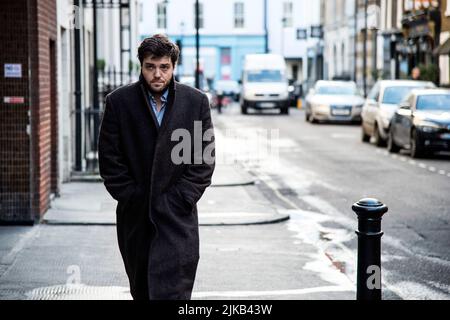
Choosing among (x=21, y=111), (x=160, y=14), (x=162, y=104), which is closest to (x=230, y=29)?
(x=160, y=14)

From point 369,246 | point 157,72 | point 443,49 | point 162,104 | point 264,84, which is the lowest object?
point 369,246

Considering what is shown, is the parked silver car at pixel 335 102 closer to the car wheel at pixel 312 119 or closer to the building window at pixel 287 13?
the car wheel at pixel 312 119

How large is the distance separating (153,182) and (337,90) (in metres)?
32.4

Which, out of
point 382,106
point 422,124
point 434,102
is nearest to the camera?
point 422,124

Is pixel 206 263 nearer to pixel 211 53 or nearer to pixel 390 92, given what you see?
pixel 390 92

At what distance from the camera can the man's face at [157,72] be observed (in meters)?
5.66

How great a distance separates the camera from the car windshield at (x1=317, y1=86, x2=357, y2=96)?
3731 centimetres

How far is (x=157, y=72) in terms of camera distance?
566cm

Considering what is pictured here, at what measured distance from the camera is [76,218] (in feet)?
41.2

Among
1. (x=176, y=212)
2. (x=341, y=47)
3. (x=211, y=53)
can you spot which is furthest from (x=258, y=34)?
(x=176, y=212)

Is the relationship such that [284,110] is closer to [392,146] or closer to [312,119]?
[312,119]

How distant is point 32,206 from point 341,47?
165 feet

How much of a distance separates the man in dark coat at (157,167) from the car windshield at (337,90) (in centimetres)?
3185

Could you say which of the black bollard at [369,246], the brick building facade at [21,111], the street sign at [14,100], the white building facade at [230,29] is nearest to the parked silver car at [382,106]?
the brick building facade at [21,111]
